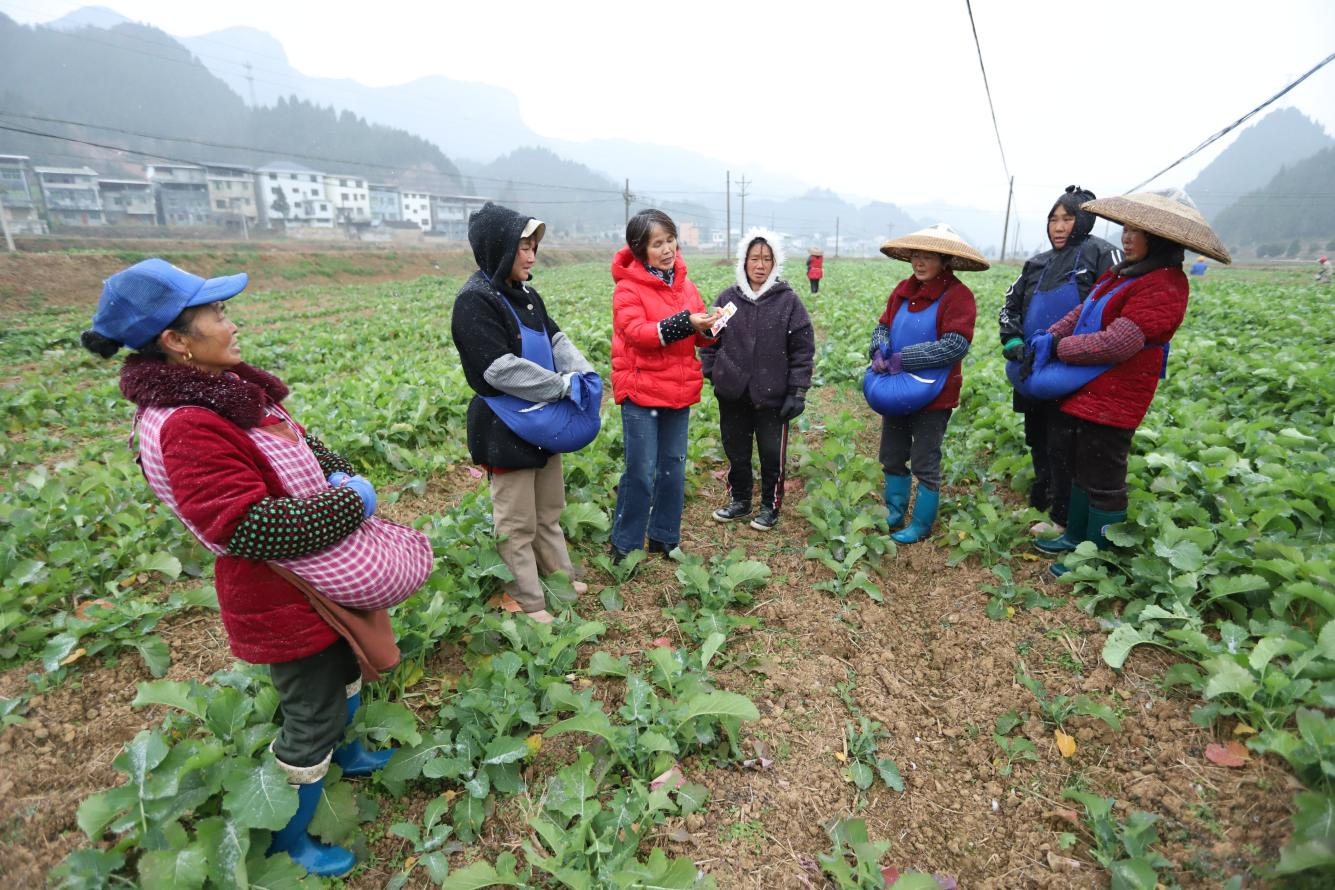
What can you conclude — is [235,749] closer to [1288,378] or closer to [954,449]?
[954,449]

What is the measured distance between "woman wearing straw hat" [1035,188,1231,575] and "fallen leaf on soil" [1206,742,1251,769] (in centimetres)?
140

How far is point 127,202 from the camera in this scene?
214 ft

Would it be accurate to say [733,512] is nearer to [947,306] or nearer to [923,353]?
[923,353]

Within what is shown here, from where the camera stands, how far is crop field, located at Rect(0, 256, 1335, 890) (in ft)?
7.62

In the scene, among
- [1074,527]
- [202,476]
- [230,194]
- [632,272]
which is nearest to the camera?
[202,476]

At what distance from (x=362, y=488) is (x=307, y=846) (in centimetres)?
133

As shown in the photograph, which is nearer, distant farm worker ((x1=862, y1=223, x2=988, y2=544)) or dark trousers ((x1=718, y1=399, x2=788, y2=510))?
distant farm worker ((x1=862, y1=223, x2=988, y2=544))

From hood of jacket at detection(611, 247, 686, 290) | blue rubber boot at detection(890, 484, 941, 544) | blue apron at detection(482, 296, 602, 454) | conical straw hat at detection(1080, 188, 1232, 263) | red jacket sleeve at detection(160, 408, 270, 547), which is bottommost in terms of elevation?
blue rubber boot at detection(890, 484, 941, 544)

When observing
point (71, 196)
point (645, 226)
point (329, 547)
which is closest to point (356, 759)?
point (329, 547)

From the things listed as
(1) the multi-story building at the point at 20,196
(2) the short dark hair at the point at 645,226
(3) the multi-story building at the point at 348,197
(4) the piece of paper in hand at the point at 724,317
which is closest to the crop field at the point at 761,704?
(4) the piece of paper in hand at the point at 724,317

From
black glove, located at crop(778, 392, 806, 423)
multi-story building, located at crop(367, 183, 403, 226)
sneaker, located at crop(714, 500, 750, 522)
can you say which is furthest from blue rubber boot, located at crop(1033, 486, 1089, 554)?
multi-story building, located at crop(367, 183, 403, 226)

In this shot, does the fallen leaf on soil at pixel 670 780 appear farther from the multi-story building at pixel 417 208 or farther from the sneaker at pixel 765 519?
the multi-story building at pixel 417 208

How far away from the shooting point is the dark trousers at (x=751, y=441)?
4.74 metres

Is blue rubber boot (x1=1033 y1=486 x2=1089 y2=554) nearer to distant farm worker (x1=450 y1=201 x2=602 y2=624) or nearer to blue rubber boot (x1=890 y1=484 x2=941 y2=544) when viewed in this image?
blue rubber boot (x1=890 y1=484 x2=941 y2=544)
